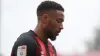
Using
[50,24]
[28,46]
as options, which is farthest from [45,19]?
[28,46]

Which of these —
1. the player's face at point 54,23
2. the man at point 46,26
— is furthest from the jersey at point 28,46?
the player's face at point 54,23

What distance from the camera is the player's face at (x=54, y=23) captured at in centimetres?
405

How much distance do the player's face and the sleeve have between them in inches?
8.7

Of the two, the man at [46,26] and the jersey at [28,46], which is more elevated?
the man at [46,26]

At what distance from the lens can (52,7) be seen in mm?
4090

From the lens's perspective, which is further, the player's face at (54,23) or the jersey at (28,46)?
the player's face at (54,23)

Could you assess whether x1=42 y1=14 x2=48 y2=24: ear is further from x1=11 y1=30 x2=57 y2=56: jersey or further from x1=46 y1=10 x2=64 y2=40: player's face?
x1=11 y1=30 x2=57 y2=56: jersey

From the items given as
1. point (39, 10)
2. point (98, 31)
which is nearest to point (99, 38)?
point (98, 31)

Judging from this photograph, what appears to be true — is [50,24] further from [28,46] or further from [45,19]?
[28,46]

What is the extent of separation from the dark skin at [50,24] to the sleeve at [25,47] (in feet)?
0.63

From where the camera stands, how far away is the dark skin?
4.05 m

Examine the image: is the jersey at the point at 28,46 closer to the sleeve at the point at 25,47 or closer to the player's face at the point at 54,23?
the sleeve at the point at 25,47

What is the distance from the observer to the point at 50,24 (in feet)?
13.3

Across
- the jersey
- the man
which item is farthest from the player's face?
the jersey
